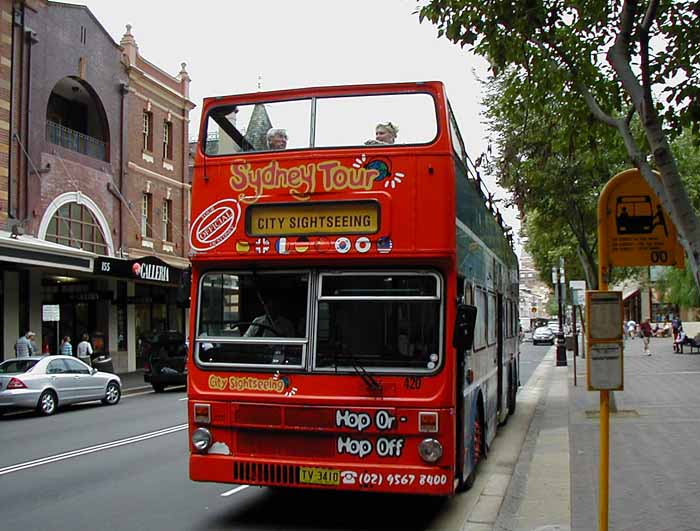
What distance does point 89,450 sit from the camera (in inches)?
504

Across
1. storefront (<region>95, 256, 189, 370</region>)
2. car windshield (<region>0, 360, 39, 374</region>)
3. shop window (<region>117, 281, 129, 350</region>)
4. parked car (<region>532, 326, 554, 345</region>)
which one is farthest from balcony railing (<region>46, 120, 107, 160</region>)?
parked car (<region>532, 326, 554, 345</region>)

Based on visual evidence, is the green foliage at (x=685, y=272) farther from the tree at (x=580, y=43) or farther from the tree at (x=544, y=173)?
the tree at (x=580, y=43)

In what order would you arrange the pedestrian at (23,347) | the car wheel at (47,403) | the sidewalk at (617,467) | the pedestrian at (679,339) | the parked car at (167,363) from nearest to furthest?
the sidewalk at (617,467), the car wheel at (47,403), the pedestrian at (23,347), the parked car at (167,363), the pedestrian at (679,339)

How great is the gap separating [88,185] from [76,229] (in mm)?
1714

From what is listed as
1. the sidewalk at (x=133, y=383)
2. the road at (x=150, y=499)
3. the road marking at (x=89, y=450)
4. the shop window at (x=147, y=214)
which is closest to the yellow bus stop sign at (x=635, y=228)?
the road at (x=150, y=499)

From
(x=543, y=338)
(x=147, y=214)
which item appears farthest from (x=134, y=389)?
(x=543, y=338)

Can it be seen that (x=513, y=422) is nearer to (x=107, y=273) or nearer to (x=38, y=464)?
(x=38, y=464)

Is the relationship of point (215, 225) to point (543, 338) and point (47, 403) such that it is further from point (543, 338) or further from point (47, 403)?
point (543, 338)

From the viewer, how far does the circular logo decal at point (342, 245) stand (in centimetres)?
741

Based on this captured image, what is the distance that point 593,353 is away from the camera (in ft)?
20.4

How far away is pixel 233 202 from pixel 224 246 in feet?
1.42

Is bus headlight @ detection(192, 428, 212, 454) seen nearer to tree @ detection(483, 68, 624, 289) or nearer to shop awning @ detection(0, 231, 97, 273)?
tree @ detection(483, 68, 624, 289)

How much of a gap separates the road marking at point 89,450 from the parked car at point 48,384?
4688 millimetres

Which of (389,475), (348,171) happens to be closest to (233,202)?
(348,171)
